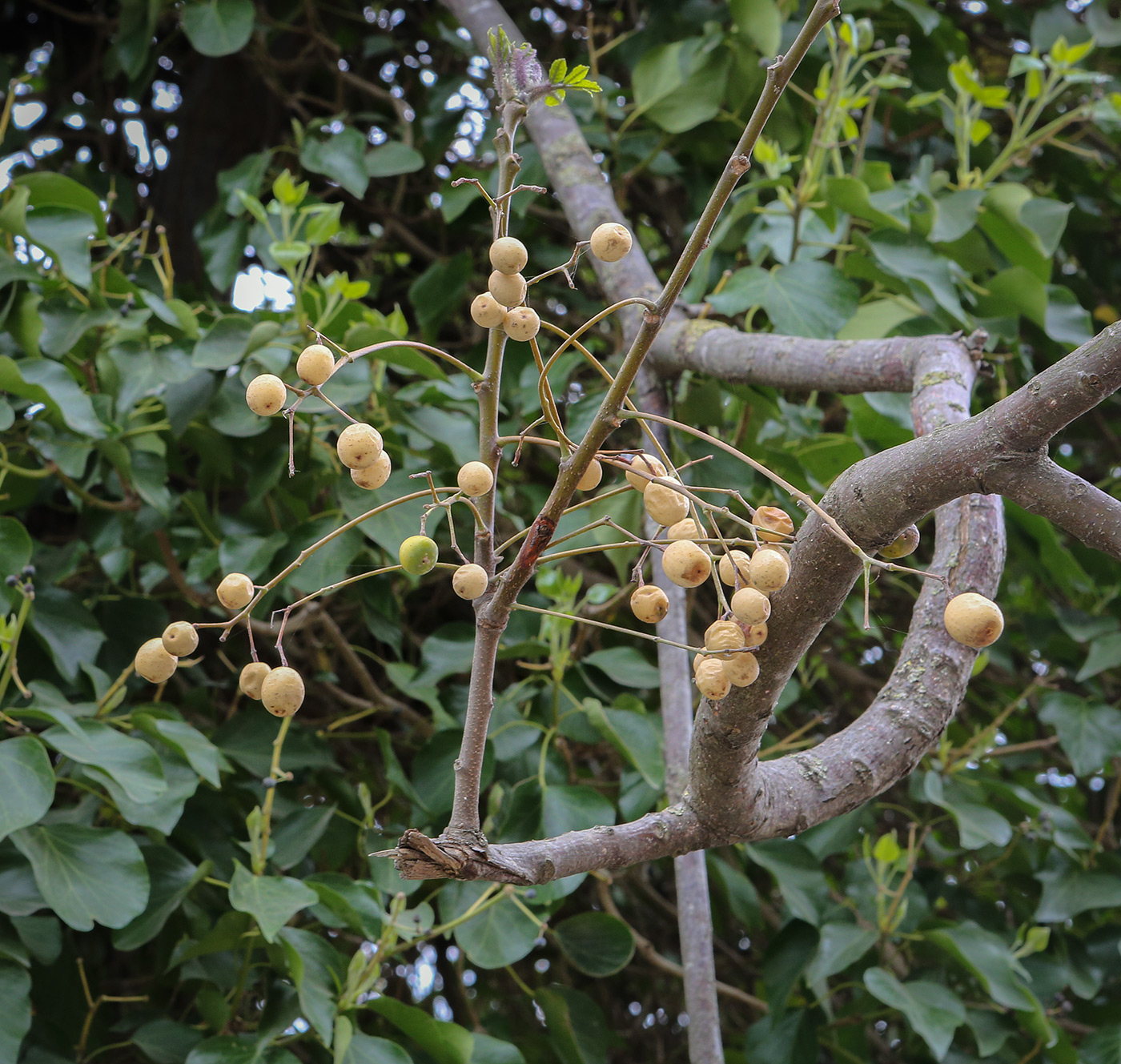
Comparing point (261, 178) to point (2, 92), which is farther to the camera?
point (2, 92)

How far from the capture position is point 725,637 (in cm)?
45

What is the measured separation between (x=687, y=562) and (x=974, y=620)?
118mm

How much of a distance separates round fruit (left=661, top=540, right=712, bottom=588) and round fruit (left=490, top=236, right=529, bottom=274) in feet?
0.45

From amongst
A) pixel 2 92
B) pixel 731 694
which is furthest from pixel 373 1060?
pixel 2 92

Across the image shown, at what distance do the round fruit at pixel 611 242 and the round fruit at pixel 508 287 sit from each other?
4cm

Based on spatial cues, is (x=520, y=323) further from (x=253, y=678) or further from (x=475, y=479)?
(x=253, y=678)

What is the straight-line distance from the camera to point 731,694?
500 millimetres

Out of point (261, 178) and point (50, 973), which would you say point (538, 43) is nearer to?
point (261, 178)

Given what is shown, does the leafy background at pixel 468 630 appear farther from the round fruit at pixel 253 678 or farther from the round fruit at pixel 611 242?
the round fruit at pixel 611 242

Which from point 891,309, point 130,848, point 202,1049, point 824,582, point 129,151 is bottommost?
point 202,1049

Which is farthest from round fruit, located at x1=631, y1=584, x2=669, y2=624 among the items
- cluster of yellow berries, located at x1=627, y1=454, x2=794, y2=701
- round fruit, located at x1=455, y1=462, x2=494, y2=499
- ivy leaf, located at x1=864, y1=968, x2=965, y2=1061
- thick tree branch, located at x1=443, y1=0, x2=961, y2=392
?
ivy leaf, located at x1=864, y1=968, x2=965, y2=1061

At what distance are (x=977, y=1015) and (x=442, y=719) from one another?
725 millimetres

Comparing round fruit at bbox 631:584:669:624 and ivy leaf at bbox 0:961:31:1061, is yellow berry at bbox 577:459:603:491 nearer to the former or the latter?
round fruit at bbox 631:584:669:624

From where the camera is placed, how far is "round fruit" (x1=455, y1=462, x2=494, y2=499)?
0.42 m
